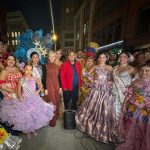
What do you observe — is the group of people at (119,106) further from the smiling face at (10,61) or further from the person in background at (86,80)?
the smiling face at (10,61)

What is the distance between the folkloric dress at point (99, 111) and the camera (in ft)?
14.1

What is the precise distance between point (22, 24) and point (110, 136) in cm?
9496

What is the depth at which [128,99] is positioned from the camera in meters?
3.81

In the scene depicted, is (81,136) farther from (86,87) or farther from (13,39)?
(13,39)

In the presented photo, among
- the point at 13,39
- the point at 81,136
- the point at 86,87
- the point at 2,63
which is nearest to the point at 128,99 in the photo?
the point at 81,136

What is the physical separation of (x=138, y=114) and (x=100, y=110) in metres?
1.16

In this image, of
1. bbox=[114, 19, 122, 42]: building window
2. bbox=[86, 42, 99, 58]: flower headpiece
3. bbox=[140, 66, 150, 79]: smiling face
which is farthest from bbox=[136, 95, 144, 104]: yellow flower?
bbox=[114, 19, 122, 42]: building window

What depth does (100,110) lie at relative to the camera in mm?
4516

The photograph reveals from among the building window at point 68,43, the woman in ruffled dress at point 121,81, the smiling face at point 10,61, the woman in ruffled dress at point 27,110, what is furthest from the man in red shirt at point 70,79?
the building window at point 68,43

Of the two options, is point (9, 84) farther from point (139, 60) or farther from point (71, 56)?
point (139, 60)

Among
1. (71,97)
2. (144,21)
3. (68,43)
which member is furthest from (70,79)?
(68,43)

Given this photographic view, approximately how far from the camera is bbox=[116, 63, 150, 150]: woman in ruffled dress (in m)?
3.41

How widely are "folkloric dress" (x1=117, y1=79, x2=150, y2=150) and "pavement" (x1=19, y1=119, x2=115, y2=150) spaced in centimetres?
64

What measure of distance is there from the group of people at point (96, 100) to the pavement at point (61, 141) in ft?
0.51
